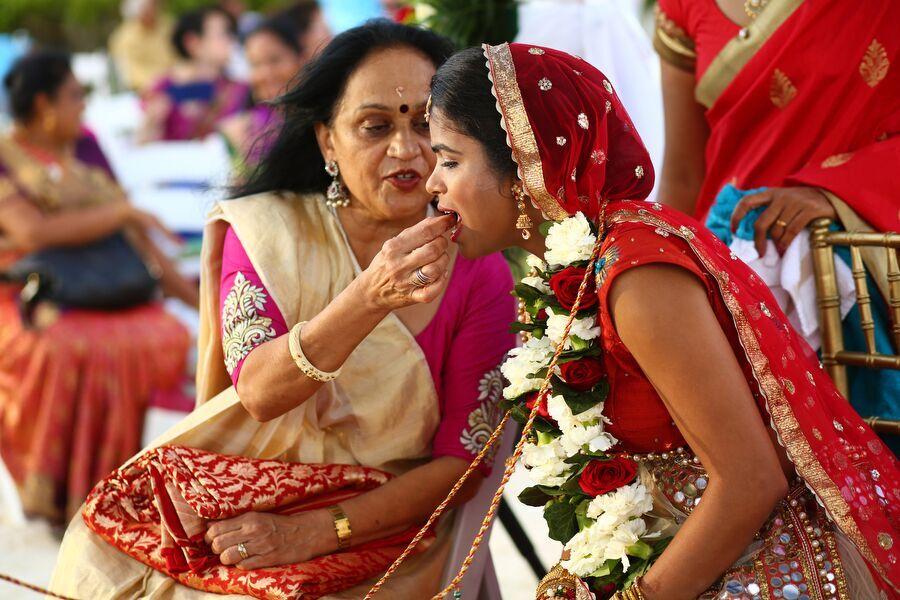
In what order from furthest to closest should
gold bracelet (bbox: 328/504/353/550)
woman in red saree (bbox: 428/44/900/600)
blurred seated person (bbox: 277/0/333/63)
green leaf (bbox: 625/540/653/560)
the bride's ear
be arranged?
blurred seated person (bbox: 277/0/333/63) < the bride's ear < gold bracelet (bbox: 328/504/353/550) < green leaf (bbox: 625/540/653/560) < woman in red saree (bbox: 428/44/900/600)

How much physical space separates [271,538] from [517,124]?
42.3 inches

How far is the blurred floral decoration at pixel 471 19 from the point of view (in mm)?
3719

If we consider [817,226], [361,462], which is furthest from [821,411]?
[361,462]

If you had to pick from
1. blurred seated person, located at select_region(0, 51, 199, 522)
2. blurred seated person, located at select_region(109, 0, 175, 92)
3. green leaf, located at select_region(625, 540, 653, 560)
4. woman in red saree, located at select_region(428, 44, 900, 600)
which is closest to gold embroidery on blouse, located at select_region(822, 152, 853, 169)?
woman in red saree, located at select_region(428, 44, 900, 600)

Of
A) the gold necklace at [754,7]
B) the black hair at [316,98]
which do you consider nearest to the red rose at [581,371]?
the black hair at [316,98]

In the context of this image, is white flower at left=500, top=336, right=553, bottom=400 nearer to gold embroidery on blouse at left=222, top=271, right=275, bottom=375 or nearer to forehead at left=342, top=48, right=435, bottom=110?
gold embroidery on blouse at left=222, top=271, right=275, bottom=375

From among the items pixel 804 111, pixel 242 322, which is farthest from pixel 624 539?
pixel 804 111

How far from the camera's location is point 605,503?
7.04 feet

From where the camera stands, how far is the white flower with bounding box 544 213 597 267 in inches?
84.4

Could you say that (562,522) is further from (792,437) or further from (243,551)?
(243,551)

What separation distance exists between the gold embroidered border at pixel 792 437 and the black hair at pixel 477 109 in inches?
18.1

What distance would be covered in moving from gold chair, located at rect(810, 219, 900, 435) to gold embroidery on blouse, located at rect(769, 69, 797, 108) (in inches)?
15.6

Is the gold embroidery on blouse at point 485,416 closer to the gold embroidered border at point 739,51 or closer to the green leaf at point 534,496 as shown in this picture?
the green leaf at point 534,496

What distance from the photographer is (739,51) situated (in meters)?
2.92
